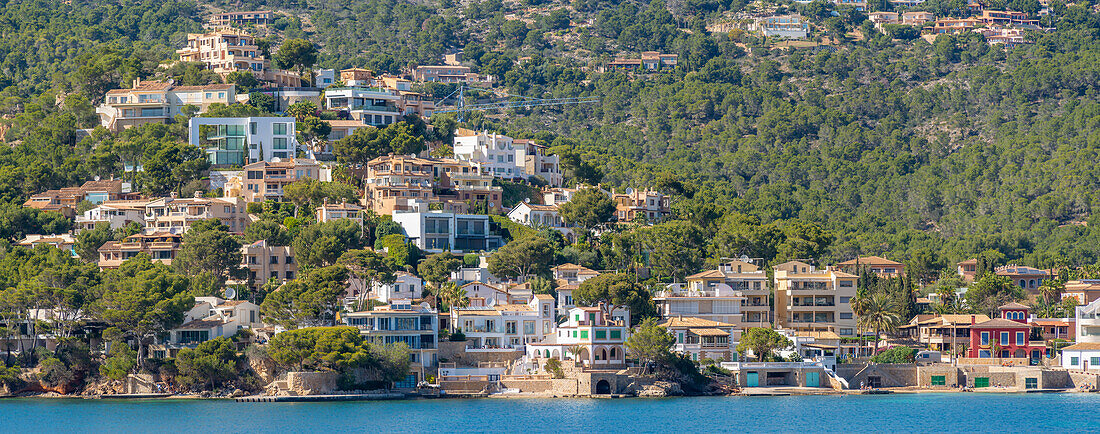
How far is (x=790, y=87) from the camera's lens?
196 m

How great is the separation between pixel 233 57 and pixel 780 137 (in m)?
68.4

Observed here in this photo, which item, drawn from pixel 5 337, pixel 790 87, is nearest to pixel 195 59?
pixel 5 337

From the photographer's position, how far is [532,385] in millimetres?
81312

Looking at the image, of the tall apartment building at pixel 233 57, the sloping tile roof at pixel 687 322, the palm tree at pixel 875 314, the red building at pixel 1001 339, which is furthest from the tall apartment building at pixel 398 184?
the red building at pixel 1001 339

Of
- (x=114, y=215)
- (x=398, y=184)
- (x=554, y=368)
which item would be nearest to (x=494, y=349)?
(x=554, y=368)

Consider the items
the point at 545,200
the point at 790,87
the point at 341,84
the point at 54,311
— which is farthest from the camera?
the point at 790,87

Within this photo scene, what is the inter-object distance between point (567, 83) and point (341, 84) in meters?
79.7

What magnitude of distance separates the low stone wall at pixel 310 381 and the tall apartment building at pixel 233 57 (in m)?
46.5

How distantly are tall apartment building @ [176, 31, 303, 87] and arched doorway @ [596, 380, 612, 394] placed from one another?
164ft

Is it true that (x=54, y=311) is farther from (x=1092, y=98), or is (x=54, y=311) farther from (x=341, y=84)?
(x=1092, y=98)

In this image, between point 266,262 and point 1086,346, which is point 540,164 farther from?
point 1086,346

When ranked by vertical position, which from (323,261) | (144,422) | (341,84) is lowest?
(144,422)

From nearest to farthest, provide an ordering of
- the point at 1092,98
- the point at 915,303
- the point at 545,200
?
the point at 915,303
the point at 545,200
the point at 1092,98

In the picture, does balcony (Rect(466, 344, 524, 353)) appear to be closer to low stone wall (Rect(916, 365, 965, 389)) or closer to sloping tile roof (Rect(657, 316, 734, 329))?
sloping tile roof (Rect(657, 316, 734, 329))
